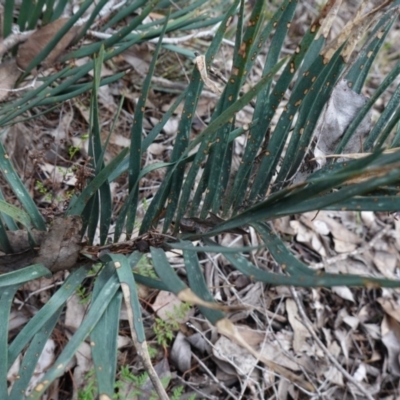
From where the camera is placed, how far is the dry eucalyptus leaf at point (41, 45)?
3.44ft

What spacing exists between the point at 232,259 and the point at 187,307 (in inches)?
26.1

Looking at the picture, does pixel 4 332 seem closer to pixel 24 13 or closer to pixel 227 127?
pixel 227 127

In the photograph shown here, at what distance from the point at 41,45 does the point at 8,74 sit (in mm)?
101

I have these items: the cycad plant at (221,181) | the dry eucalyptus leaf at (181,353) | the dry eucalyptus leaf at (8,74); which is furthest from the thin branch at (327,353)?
the dry eucalyptus leaf at (8,74)

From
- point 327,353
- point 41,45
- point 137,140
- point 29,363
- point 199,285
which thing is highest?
Result: point 41,45

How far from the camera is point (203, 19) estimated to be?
1186mm

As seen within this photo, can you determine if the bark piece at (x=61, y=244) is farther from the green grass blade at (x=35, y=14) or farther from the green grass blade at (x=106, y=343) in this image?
the green grass blade at (x=35, y=14)

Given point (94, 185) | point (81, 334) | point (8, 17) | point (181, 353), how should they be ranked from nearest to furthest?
point (81, 334), point (94, 185), point (8, 17), point (181, 353)

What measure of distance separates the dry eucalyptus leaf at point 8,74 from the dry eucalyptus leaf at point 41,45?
17 mm

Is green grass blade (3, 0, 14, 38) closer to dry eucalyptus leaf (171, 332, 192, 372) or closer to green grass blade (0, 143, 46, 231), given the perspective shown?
green grass blade (0, 143, 46, 231)

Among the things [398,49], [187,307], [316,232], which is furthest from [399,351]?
[398,49]

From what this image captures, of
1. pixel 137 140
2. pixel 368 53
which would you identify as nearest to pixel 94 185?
pixel 137 140

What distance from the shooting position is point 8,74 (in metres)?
1.06

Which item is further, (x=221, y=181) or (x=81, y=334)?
(x=221, y=181)
